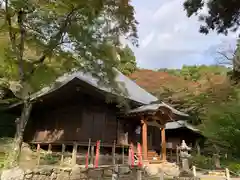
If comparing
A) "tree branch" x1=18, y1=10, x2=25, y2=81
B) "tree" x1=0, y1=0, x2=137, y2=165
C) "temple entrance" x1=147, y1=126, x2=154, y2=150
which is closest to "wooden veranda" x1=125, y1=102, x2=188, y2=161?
"temple entrance" x1=147, y1=126, x2=154, y2=150

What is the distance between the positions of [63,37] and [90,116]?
5.68 metres

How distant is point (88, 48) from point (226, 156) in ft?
62.9

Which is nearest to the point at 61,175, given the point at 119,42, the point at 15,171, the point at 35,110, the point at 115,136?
the point at 15,171

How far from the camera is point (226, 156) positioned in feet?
80.7

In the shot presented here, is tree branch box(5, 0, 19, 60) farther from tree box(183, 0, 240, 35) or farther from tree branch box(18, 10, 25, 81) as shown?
tree box(183, 0, 240, 35)

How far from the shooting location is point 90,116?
1551 cm

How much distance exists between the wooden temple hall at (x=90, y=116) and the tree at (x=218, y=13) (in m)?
4.97

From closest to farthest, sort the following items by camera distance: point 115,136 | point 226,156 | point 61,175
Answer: point 61,175, point 115,136, point 226,156

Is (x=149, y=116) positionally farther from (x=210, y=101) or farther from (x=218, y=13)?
(x=210, y=101)

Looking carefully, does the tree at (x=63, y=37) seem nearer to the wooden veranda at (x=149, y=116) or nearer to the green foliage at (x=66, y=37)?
the green foliage at (x=66, y=37)

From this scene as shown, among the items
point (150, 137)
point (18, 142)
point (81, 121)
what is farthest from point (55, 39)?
point (150, 137)

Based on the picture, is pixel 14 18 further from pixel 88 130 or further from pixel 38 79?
pixel 88 130

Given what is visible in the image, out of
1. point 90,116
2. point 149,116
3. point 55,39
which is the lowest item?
point 90,116

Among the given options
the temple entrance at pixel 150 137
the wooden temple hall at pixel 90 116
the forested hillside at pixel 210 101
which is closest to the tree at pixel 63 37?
the wooden temple hall at pixel 90 116
